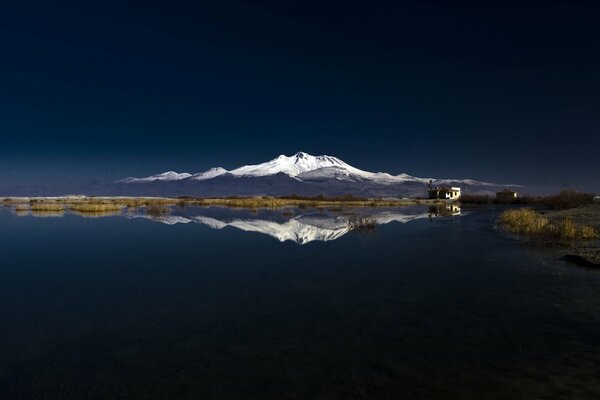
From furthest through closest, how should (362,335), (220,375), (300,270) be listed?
(300,270), (362,335), (220,375)

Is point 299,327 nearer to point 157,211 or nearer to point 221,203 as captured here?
point 157,211

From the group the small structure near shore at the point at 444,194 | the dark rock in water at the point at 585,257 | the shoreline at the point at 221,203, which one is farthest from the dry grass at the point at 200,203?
the dark rock in water at the point at 585,257

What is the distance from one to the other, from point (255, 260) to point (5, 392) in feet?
42.9

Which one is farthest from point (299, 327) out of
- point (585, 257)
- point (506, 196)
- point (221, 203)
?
point (506, 196)

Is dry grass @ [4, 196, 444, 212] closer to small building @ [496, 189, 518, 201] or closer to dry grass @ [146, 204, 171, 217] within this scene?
dry grass @ [146, 204, 171, 217]

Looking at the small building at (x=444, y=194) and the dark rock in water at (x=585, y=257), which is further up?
the small building at (x=444, y=194)

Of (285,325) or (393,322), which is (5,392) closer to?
(285,325)

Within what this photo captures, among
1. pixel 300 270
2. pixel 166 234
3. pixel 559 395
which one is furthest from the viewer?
pixel 166 234

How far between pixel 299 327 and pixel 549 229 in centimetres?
2337

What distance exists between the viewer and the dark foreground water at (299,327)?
714 cm

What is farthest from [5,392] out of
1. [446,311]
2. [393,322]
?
[446,311]

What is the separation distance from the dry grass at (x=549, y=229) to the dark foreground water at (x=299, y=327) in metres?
5.70

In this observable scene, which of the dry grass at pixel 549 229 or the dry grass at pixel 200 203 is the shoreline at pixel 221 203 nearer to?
the dry grass at pixel 200 203

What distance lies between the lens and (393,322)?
1048cm
